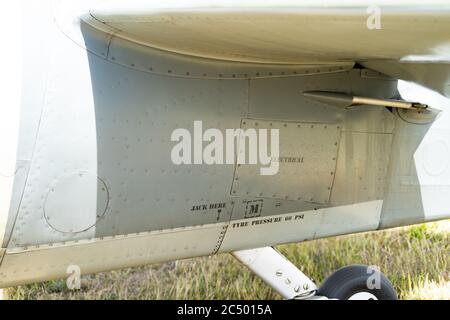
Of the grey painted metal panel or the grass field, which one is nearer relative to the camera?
the grey painted metal panel

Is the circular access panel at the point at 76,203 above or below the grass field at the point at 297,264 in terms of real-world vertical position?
above

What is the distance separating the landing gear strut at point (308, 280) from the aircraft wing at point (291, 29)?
5.07ft

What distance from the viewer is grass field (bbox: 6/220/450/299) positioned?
229 inches

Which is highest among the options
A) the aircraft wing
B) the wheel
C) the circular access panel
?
the aircraft wing

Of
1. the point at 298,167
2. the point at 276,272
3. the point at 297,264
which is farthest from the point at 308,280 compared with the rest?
the point at 297,264

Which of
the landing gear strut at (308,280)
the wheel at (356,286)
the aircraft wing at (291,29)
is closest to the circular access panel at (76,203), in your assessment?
the aircraft wing at (291,29)

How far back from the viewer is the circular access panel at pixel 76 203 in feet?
10.0

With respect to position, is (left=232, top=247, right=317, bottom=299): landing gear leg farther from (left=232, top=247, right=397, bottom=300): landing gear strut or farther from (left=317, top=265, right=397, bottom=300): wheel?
(left=317, top=265, right=397, bottom=300): wheel

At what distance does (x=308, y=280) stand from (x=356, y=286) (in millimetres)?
420

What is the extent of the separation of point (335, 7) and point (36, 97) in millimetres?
1544

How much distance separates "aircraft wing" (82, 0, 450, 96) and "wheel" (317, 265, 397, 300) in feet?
5.68

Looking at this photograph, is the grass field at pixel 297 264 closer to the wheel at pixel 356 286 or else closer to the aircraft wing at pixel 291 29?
the wheel at pixel 356 286

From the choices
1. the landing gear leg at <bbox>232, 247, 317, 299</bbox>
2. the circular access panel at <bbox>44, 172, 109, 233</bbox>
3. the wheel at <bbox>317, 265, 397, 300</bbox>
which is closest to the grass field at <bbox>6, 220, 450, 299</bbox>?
the wheel at <bbox>317, 265, 397, 300</bbox>

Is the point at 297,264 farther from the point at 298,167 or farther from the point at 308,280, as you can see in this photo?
the point at 298,167
